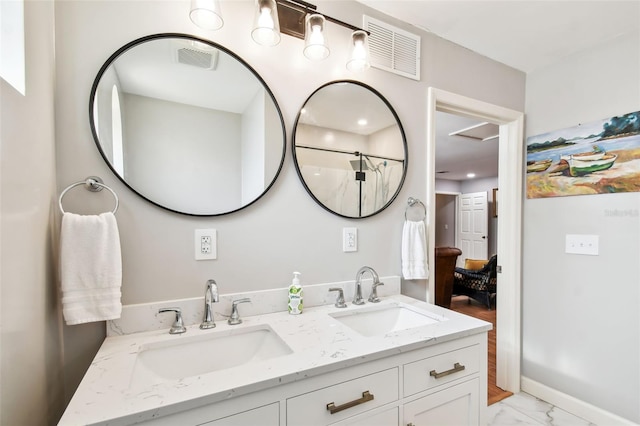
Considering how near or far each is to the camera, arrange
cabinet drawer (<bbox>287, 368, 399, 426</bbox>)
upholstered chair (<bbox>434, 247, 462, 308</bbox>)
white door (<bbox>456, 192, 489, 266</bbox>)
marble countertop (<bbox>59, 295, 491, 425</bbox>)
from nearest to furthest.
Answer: marble countertop (<bbox>59, 295, 491, 425</bbox>) < cabinet drawer (<bbox>287, 368, 399, 426</bbox>) < upholstered chair (<bbox>434, 247, 462, 308</bbox>) < white door (<bbox>456, 192, 489, 266</bbox>)

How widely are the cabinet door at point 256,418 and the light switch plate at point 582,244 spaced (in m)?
2.03

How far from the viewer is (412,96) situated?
166 centimetres

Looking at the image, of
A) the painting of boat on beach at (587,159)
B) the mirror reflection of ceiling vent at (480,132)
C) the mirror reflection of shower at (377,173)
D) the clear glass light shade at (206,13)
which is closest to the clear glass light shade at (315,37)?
the clear glass light shade at (206,13)

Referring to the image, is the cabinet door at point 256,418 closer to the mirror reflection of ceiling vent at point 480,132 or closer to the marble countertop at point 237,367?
the marble countertop at point 237,367

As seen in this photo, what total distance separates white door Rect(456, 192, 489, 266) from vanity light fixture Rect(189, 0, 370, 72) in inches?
252

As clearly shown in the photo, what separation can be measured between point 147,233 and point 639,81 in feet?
8.44

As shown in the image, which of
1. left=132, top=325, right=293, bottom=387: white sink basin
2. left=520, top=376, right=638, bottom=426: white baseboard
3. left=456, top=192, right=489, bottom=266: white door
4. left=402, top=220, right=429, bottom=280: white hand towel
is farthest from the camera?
left=456, top=192, right=489, bottom=266: white door

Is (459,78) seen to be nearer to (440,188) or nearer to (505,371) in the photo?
(505,371)

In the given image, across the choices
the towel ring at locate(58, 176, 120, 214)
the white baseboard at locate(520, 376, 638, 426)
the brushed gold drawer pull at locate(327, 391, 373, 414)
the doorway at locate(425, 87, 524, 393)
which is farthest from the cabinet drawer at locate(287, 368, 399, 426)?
the white baseboard at locate(520, 376, 638, 426)

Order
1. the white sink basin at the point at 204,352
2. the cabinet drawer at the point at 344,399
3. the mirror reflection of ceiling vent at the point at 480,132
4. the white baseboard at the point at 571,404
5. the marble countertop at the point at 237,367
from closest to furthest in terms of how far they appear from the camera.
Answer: the marble countertop at the point at 237,367 → the cabinet drawer at the point at 344,399 → the white sink basin at the point at 204,352 → the white baseboard at the point at 571,404 → the mirror reflection of ceiling vent at the point at 480,132

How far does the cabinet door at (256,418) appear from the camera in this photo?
731 millimetres

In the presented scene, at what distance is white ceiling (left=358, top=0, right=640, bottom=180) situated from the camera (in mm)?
1457

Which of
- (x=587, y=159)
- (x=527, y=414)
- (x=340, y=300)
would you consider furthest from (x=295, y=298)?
(x=587, y=159)

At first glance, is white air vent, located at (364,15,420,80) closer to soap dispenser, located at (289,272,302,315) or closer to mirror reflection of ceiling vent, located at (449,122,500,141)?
soap dispenser, located at (289,272,302,315)
